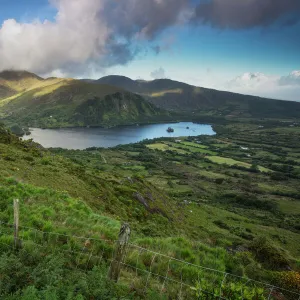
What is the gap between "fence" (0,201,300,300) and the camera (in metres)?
9.00

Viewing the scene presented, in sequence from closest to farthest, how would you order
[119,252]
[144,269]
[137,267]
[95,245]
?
[119,252] → [137,267] → [144,269] → [95,245]

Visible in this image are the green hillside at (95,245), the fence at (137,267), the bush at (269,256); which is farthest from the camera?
the bush at (269,256)

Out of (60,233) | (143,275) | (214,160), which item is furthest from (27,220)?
(214,160)

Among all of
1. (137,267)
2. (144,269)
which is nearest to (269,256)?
(144,269)

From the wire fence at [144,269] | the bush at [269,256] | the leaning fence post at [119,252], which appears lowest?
the bush at [269,256]

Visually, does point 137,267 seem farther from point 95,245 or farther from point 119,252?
point 119,252

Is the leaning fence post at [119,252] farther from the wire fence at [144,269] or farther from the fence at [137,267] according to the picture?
the wire fence at [144,269]

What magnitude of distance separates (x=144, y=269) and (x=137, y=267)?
0.35m

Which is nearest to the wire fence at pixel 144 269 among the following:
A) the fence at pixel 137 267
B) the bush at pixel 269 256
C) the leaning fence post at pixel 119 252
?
the fence at pixel 137 267

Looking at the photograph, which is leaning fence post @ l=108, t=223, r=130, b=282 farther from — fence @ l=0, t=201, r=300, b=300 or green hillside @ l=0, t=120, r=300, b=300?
green hillside @ l=0, t=120, r=300, b=300

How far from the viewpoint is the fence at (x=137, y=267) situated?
900 cm

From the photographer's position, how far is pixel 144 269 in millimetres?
10852

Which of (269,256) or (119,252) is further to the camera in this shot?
(269,256)

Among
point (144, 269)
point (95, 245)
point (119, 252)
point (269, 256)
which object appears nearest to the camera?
point (119, 252)
